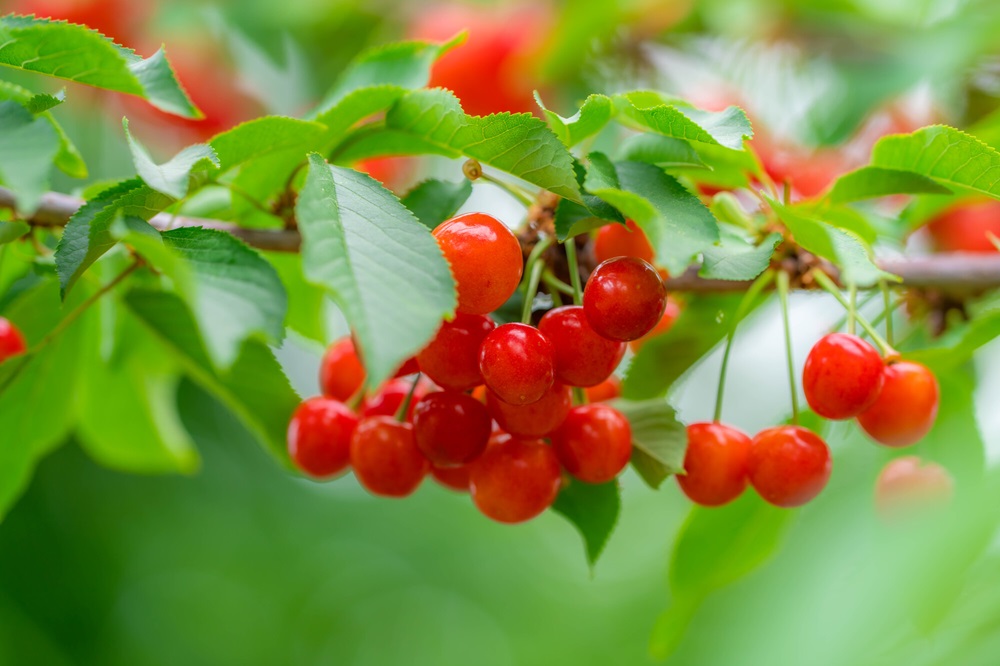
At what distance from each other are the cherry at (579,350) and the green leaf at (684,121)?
0.16 meters

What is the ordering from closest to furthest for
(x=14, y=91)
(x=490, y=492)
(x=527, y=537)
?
(x=14, y=91) < (x=490, y=492) < (x=527, y=537)

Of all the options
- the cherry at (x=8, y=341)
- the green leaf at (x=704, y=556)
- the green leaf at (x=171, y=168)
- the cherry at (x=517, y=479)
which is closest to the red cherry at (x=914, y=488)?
the green leaf at (x=704, y=556)

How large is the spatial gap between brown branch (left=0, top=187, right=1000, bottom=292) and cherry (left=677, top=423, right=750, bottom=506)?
152 mm

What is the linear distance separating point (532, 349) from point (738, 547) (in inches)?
21.0

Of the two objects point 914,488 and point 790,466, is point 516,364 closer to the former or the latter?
point 790,466

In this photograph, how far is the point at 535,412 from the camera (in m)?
0.74

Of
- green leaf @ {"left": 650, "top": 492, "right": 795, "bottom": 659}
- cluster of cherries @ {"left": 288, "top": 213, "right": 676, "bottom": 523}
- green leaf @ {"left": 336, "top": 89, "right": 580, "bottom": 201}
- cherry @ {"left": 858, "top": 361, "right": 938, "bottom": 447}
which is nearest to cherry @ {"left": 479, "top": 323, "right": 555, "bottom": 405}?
cluster of cherries @ {"left": 288, "top": 213, "right": 676, "bottom": 523}

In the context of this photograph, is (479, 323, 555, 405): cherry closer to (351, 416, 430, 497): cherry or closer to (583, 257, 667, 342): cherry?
(583, 257, 667, 342): cherry

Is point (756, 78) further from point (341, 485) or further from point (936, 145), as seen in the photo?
point (341, 485)

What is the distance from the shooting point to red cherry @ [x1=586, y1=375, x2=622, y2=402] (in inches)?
38.3

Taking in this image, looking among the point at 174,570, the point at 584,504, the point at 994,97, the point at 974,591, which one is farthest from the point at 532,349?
the point at 174,570

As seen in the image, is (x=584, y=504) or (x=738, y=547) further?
(x=738, y=547)

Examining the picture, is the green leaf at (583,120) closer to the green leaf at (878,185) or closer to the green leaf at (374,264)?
the green leaf at (374,264)

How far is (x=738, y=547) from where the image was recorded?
1.06m
